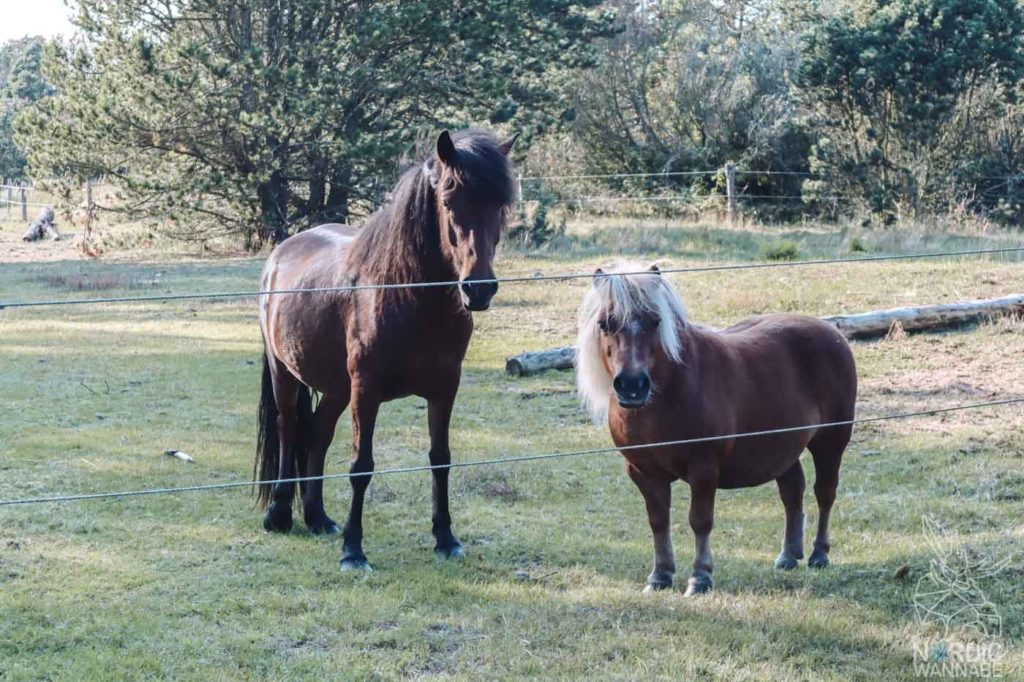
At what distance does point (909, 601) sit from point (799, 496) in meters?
0.96

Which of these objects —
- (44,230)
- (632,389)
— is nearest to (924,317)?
(632,389)

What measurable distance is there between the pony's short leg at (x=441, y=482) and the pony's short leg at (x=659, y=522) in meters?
1.29

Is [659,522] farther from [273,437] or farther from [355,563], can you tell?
[273,437]

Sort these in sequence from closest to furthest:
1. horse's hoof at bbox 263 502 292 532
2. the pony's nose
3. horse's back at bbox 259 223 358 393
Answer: the pony's nose → horse's back at bbox 259 223 358 393 → horse's hoof at bbox 263 502 292 532

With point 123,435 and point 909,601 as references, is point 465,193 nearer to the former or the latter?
point 909,601

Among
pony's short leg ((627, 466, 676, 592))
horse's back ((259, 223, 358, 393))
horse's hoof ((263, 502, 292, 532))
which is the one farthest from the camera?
horse's hoof ((263, 502, 292, 532))

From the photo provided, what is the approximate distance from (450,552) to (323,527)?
3.82 feet

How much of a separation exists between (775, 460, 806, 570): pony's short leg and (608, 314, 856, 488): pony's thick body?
A: 0.18 m

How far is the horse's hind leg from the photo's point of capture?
229 inches

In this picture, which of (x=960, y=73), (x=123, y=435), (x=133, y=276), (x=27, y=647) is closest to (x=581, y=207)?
(x=960, y=73)

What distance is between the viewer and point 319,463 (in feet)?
23.7

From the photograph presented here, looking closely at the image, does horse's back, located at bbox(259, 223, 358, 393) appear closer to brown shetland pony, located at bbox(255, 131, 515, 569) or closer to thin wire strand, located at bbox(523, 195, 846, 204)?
brown shetland pony, located at bbox(255, 131, 515, 569)

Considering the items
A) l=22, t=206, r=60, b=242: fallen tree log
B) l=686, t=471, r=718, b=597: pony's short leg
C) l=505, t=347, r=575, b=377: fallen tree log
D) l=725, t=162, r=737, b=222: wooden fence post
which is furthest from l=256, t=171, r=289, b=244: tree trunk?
l=686, t=471, r=718, b=597: pony's short leg

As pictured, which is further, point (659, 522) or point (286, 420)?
point (286, 420)
